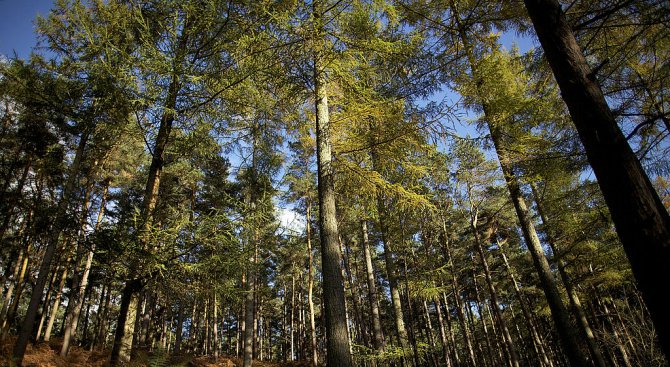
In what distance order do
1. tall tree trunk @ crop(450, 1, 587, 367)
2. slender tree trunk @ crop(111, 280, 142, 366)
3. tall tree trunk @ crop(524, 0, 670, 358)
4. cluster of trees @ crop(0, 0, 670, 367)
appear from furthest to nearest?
1. tall tree trunk @ crop(450, 1, 587, 367)
2. slender tree trunk @ crop(111, 280, 142, 366)
3. cluster of trees @ crop(0, 0, 670, 367)
4. tall tree trunk @ crop(524, 0, 670, 358)

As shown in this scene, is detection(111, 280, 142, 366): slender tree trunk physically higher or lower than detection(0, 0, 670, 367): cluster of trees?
lower

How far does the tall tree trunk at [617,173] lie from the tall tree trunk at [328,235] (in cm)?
370

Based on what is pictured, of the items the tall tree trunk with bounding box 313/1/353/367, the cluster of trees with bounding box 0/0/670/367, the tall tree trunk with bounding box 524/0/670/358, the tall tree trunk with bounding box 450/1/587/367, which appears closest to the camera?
the tall tree trunk with bounding box 524/0/670/358

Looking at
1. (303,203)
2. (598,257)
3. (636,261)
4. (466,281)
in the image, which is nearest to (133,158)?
(303,203)

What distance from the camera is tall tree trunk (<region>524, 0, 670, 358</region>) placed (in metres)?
2.48

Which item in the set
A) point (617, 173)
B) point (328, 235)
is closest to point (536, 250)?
point (328, 235)

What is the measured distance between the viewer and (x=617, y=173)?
109 inches

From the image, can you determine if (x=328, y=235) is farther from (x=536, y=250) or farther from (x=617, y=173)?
(x=536, y=250)

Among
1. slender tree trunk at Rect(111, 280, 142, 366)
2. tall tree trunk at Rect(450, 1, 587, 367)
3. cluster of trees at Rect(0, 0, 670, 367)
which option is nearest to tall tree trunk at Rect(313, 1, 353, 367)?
cluster of trees at Rect(0, 0, 670, 367)

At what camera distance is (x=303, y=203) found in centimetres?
1802

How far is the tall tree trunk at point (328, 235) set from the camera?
16.2 ft

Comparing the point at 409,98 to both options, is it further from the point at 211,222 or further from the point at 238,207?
the point at 211,222

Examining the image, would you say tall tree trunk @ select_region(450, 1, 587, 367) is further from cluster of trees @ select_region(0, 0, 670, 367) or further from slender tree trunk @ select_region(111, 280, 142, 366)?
slender tree trunk @ select_region(111, 280, 142, 366)

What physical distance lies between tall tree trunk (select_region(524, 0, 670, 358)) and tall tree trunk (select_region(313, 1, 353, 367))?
12.1ft
